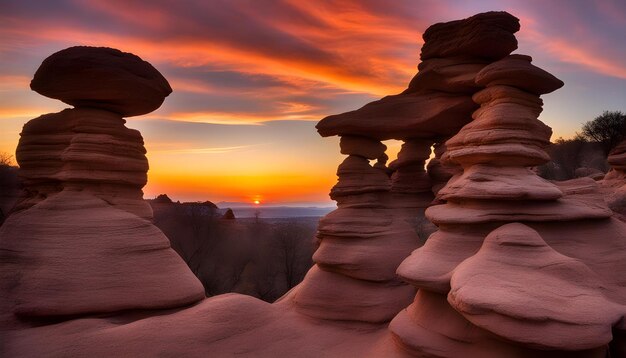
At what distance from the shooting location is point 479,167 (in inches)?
406

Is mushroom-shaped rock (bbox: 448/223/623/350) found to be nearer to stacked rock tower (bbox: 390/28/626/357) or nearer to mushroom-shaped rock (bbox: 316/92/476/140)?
stacked rock tower (bbox: 390/28/626/357)

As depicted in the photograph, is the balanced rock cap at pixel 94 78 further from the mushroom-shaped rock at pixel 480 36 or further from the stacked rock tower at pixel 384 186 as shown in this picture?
the mushroom-shaped rock at pixel 480 36

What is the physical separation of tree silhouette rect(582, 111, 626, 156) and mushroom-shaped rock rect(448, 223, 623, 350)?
26696 millimetres

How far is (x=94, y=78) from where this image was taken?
12.4m

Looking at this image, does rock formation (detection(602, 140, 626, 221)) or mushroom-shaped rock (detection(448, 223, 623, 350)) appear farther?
rock formation (detection(602, 140, 626, 221))

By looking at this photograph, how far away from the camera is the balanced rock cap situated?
12.4 metres

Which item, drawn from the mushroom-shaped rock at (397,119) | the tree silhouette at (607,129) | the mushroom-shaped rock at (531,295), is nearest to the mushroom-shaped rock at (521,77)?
the mushroom-shaped rock at (397,119)

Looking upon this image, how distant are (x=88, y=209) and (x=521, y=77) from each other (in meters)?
14.0

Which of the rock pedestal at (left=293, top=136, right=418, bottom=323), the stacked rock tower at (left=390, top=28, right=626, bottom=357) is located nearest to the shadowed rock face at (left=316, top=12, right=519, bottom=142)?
the rock pedestal at (left=293, top=136, right=418, bottom=323)

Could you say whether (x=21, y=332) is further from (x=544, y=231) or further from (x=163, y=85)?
(x=544, y=231)

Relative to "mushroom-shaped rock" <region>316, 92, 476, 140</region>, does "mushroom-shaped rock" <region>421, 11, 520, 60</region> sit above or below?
above

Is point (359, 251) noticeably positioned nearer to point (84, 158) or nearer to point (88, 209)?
point (88, 209)

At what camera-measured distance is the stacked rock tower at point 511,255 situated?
6.96 m

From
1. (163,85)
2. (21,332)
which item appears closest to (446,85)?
(163,85)
